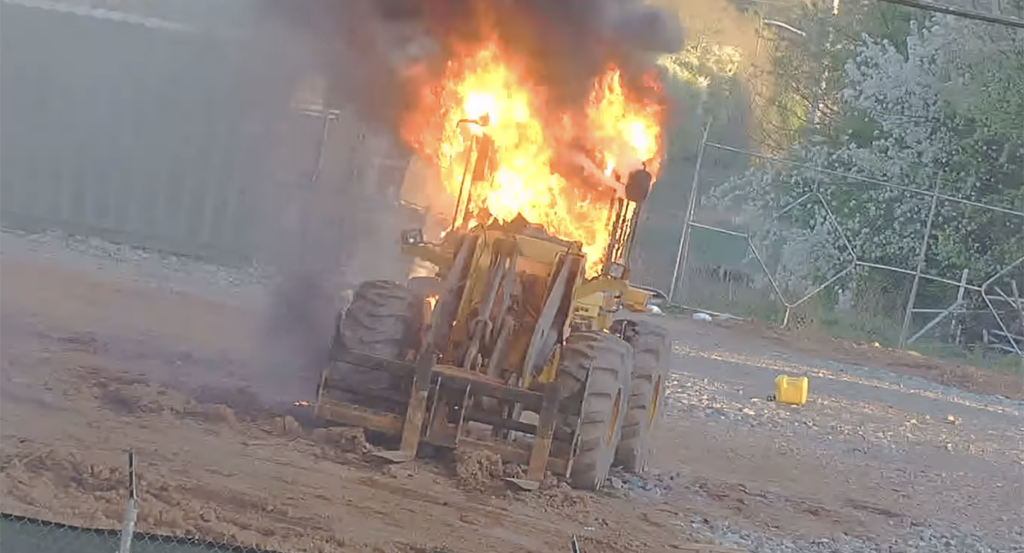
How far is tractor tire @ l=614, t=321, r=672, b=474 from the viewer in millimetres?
12844

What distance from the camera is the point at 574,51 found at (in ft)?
47.4

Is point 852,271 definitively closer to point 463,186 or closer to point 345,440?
point 463,186

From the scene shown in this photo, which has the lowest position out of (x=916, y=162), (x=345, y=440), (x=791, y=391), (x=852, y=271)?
(x=345, y=440)

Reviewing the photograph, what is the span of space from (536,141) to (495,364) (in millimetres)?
2988

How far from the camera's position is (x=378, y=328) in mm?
11867

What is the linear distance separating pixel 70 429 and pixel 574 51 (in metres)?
6.03

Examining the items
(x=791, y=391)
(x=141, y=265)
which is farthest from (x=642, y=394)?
(x=141, y=265)

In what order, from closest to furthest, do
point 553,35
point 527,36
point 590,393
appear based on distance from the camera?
point 590,393 → point 527,36 → point 553,35

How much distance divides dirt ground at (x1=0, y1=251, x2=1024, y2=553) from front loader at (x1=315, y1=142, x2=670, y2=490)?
29 cm

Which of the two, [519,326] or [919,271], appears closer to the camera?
[519,326]

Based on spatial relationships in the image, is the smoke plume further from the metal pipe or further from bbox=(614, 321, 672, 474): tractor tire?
bbox=(614, 321, 672, 474): tractor tire

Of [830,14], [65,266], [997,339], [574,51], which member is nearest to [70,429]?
[574,51]

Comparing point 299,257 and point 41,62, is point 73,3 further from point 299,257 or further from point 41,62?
point 299,257

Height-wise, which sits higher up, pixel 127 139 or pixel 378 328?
pixel 127 139
